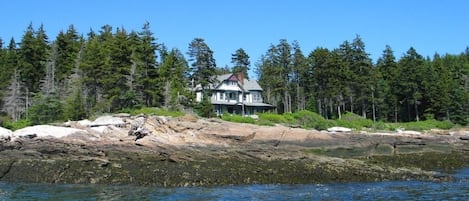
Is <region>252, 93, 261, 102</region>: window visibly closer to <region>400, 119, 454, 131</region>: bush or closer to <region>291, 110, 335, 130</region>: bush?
<region>291, 110, 335, 130</region>: bush

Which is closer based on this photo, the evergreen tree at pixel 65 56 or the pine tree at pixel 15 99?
the pine tree at pixel 15 99

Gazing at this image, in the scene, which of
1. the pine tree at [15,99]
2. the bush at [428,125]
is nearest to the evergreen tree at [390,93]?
the bush at [428,125]

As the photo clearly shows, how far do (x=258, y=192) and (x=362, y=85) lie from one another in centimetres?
5592

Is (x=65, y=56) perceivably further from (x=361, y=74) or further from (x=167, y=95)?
(x=361, y=74)

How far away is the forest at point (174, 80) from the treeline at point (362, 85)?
143 mm

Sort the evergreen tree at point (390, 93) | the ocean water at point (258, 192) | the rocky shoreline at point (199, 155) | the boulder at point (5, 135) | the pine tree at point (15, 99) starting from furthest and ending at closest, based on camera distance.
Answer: the evergreen tree at point (390, 93), the pine tree at point (15, 99), the boulder at point (5, 135), the rocky shoreline at point (199, 155), the ocean water at point (258, 192)

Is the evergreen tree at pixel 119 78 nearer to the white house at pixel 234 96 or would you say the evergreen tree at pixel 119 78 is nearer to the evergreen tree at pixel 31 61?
the evergreen tree at pixel 31 61

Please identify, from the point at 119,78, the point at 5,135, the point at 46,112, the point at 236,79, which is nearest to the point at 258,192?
the point at 5,135

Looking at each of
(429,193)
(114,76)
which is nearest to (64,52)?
(114,76)

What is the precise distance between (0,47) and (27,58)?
693 inches

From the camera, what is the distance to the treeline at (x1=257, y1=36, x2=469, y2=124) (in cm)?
7294

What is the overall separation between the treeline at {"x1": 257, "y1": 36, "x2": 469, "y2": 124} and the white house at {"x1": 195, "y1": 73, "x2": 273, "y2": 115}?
3533 millimetres

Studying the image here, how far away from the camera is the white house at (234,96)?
74.4 metres

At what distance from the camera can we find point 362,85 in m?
74.7
